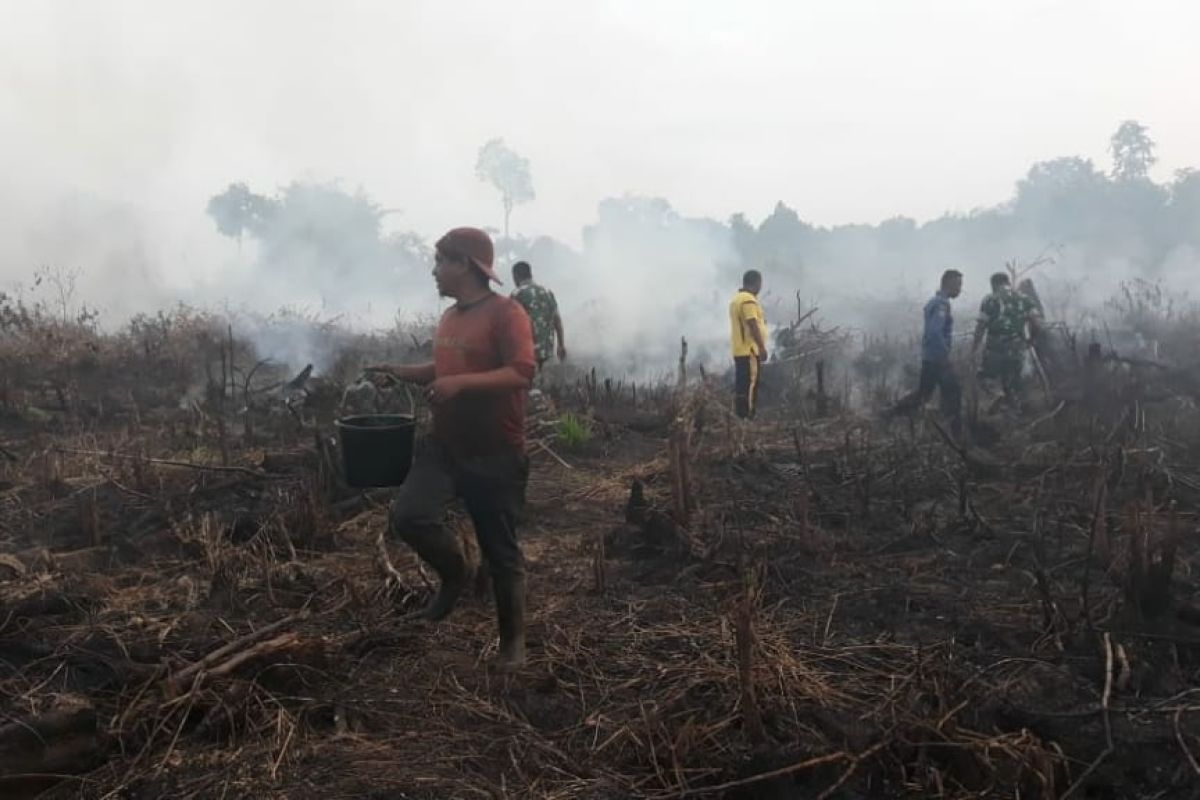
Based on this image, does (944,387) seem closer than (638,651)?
No

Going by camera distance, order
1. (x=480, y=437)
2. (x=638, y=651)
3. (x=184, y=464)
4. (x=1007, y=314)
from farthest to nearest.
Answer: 1. (x=1007, y=314)
2. (x=184, y=464)
3. (x=638, y=651)
4. (x=480, y=437)

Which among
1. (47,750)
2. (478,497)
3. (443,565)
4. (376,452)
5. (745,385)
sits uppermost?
(376,452)

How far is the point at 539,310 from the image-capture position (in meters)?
8.37

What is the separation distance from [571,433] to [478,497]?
4584 millimetres

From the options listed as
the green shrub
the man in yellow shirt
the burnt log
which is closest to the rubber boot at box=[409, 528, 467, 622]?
the burnt log

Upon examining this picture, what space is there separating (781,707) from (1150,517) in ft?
6.27

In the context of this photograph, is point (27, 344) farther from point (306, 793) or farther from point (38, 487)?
point (306, 793)

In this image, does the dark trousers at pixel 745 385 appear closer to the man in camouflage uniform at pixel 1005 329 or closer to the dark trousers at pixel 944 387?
the dark trousers at pixel 944 387

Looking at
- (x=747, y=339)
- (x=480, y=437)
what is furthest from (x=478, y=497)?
(x=747, y=339)

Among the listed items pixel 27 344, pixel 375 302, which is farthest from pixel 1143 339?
pixel 375 302

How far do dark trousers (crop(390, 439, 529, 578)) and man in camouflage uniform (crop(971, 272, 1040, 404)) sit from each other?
6.36 meters

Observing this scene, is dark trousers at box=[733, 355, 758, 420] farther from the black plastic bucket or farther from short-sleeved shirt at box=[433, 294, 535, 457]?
short-sleeved shirt at box=[433, 294, 535, 457]

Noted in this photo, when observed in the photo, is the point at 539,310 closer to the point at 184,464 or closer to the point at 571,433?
the point at 571,433

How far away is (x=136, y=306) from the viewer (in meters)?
24.9
